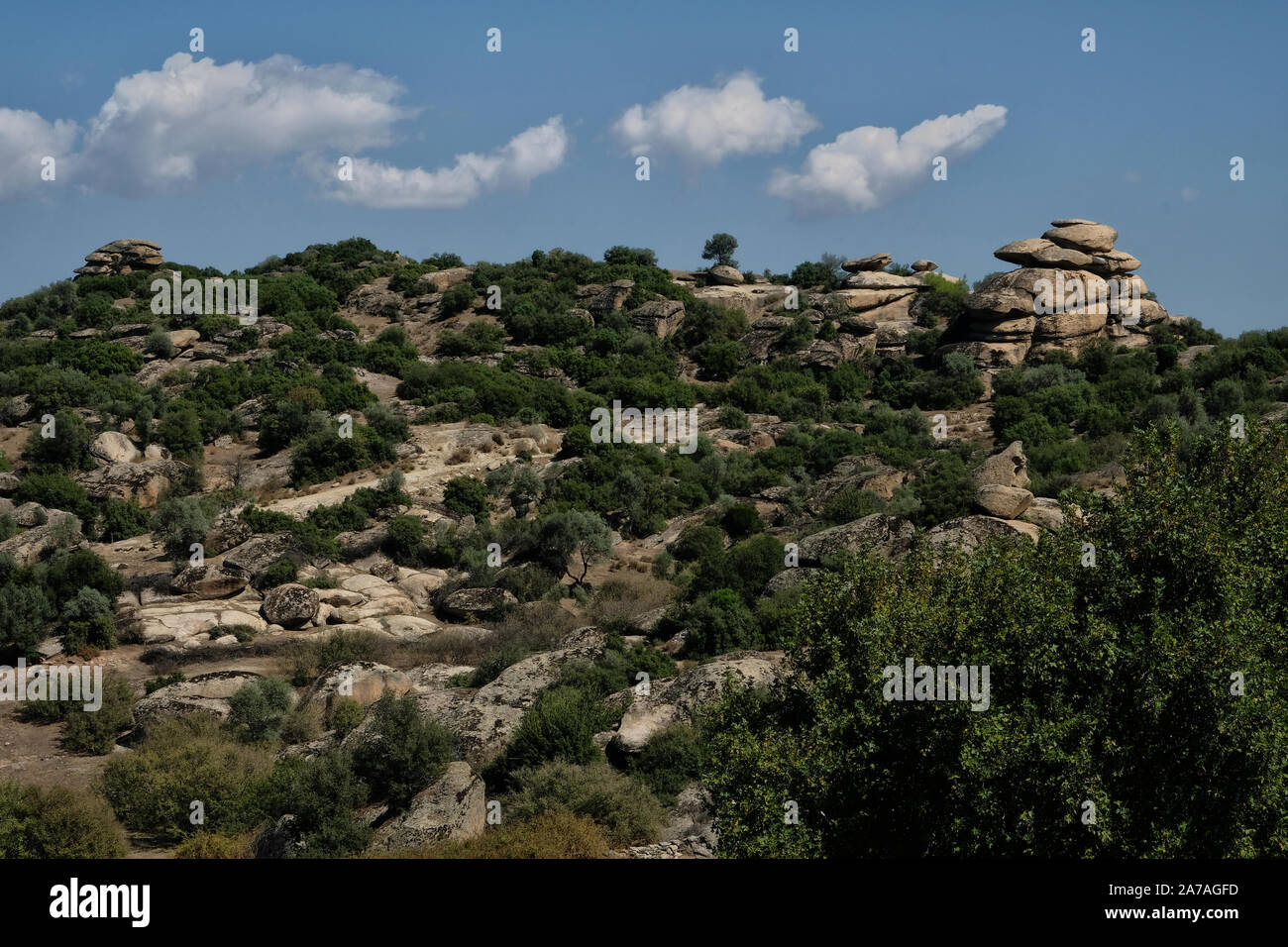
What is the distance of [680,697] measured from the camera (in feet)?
75.9

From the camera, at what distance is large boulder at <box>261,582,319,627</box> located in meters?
31.5

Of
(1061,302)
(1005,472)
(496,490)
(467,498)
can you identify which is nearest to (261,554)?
(467,498)

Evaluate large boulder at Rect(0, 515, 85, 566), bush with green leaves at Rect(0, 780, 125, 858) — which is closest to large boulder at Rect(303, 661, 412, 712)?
bush with green leaves at Rect(0, 780, 125, 858)

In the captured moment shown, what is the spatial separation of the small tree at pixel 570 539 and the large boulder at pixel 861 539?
7208 millimetres

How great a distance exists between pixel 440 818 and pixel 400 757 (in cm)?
183

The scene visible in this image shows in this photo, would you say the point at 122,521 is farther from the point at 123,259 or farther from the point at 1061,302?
the point at 1061,302

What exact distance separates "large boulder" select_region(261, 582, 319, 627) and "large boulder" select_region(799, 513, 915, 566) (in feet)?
45.1

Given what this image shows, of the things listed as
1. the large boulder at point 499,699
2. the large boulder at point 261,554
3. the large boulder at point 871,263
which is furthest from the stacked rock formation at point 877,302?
the large boulder at point 499,699

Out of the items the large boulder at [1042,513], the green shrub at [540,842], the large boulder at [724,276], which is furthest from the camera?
the large boulder at [724,276]

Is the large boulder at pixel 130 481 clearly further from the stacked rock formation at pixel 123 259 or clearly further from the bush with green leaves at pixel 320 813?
the stacked rock formation at pixel 123 259

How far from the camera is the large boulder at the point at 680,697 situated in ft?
73.0
